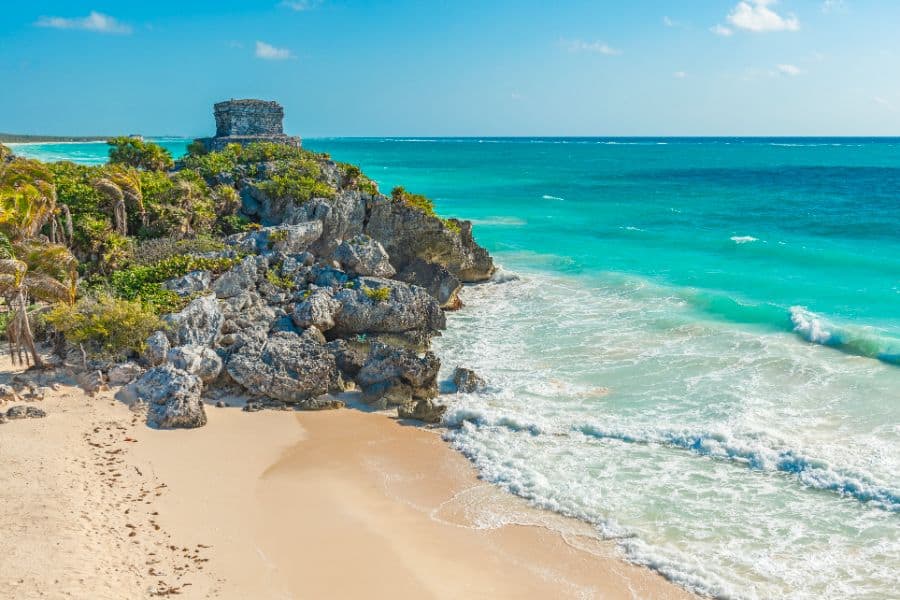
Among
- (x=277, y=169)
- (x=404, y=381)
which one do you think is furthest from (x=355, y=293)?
(x=277, y=169)

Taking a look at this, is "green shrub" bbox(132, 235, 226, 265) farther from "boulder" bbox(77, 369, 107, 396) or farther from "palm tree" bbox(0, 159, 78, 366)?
"boulder" bbox(77, 369, 107, 396)

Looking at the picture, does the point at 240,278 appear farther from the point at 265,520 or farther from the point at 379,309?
the point at 265,520

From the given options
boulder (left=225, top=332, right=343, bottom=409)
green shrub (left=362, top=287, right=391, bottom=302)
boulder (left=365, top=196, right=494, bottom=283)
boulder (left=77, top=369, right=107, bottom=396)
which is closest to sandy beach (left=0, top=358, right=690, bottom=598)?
boulder (left=77, top=369, right=107, bottom=396)

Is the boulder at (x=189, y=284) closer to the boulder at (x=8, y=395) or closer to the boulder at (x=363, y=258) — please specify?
the boulder at (x=363, y=258)

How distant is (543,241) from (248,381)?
26440 millimetres

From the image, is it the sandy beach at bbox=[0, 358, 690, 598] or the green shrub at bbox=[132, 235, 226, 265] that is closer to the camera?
the sandy beach at bbox=[0, 358, 690, 598]

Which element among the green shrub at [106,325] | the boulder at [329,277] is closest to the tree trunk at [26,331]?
the green shrub at [106,325]

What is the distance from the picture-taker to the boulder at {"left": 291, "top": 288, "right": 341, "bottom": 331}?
1925cm

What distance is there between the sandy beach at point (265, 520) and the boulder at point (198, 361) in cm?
159

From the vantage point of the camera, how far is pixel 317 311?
19438 mm

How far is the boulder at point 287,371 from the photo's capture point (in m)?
16.4

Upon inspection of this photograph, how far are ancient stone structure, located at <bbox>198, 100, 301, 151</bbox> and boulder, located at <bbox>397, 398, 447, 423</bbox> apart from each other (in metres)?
26.2

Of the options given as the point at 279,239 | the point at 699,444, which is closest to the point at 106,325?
the point at 279,239

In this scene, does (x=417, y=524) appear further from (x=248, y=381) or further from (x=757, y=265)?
(x=757, y=265)
